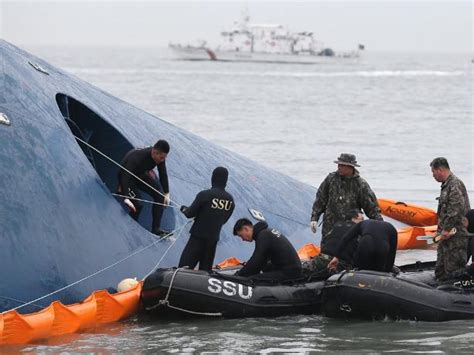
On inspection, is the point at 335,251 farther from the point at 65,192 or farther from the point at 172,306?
the point at 65,192

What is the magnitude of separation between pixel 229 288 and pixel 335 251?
1.70m

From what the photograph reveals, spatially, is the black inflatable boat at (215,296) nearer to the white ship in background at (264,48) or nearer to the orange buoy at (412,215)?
the orange buoy at (412,215)

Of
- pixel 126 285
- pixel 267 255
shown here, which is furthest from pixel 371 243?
pixel 126 285

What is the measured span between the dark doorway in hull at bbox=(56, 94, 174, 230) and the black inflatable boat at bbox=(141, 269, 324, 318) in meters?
2.94

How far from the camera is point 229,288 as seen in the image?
14016 mm

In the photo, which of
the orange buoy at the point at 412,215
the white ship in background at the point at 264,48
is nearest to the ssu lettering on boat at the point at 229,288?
the orange buoy at the point at 412,215

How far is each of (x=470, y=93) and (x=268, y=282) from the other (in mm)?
73572

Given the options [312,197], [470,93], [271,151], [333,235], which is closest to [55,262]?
[333,235]

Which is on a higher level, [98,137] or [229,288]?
[98,137]

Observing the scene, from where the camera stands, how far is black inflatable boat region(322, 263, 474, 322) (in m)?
14.0

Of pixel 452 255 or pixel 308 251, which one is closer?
pixel 452 255

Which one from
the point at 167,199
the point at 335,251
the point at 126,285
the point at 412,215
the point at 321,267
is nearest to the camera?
the point at 126,285

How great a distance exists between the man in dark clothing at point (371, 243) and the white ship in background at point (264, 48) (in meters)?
130

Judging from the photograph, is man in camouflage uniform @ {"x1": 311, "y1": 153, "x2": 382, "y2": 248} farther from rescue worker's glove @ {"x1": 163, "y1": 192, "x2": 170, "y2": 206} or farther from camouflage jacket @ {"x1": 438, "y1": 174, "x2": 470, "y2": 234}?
rescue worker's glove @ {"x1": 163, "y1": 192, "x2": 170, "y2": 206}
